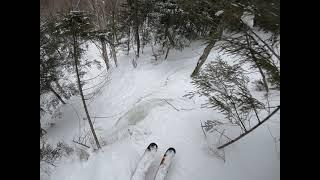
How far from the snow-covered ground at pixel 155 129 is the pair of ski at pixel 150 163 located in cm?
19

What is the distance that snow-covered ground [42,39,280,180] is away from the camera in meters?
7.04

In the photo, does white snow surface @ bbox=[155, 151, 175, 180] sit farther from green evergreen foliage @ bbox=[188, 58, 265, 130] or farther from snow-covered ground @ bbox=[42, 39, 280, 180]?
green evergreen foliage @ bbox=[188, 58, 265, 130]

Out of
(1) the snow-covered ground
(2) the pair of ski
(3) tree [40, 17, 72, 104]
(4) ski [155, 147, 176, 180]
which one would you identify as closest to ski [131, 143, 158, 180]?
(2) the pair of ski

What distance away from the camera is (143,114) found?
10094 millimetres

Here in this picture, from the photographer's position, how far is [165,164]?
23.9 feet

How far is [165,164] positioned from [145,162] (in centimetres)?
50

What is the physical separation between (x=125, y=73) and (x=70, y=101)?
2.46m

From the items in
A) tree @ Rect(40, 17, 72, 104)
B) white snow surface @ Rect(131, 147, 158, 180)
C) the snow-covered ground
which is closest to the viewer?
the snow-covered ground

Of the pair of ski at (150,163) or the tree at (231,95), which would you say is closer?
the tree at (231,95)

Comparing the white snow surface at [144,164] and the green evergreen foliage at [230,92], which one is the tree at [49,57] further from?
the green evergreen foliage at [230,92]

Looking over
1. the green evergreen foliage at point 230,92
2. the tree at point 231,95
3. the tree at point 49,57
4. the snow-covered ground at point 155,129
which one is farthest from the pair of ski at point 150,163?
the tree at point 49,57

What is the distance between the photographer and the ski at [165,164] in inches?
281

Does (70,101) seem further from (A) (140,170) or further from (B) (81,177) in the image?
(A) (140,170)
